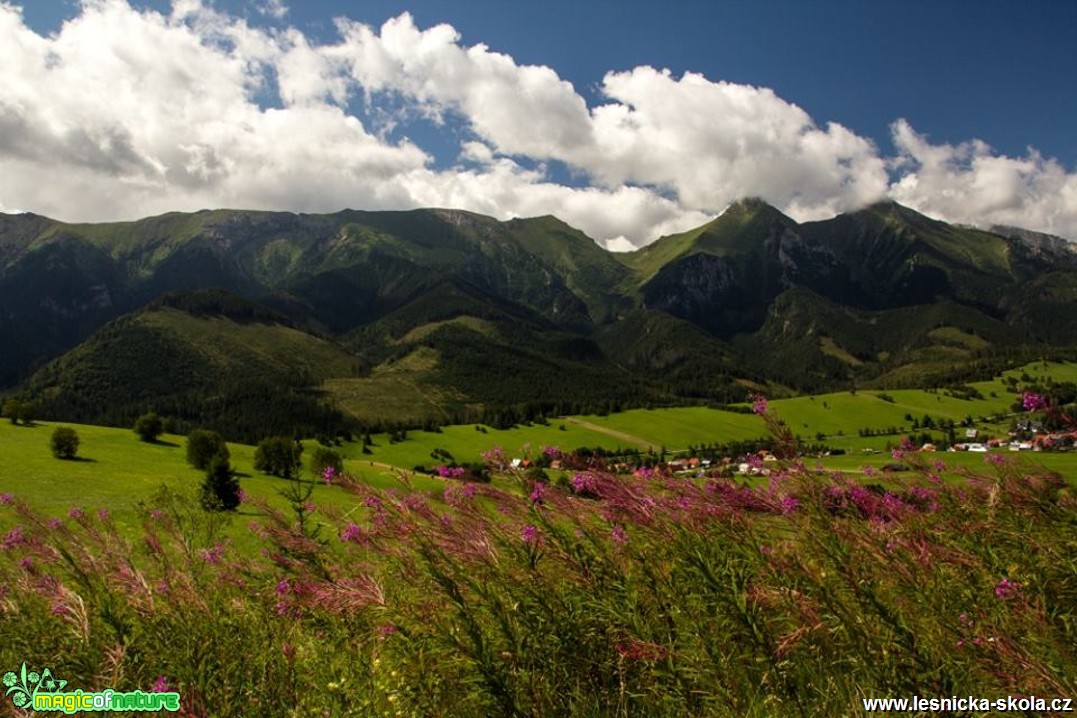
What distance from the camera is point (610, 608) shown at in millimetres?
4109

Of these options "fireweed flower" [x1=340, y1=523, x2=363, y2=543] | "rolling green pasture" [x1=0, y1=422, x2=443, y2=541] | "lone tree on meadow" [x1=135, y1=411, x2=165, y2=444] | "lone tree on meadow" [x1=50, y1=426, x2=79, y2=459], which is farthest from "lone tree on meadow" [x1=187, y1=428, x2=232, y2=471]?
"fireweed flower" [x1=340, y1=523, x2=363, y2=543]

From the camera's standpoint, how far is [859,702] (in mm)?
3242

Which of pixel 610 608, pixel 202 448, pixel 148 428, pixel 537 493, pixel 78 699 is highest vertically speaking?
pixel 537 493

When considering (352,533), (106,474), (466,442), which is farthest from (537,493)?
(466,442)

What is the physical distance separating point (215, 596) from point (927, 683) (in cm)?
646

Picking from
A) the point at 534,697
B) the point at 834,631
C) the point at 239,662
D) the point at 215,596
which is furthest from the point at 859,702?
the point at 215,596

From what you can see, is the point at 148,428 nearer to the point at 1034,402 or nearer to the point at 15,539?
the point at 15,539

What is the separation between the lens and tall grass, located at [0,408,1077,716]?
12.1 feet

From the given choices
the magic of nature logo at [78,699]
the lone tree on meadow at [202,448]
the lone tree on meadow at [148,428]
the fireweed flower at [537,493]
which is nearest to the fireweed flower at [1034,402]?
the fireweed flower at [537,493]

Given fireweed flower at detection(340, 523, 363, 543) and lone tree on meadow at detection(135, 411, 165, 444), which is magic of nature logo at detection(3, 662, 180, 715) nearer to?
fireweed flower at detection(340, 523, 363, 543)

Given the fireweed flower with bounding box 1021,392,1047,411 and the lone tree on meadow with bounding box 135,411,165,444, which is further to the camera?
the lone tree on meadow with bounding box 135,411,165,444

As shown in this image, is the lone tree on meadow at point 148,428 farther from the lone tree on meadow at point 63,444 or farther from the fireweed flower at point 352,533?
the fireweed flower at point 352,533

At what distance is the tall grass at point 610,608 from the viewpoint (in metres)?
3.68

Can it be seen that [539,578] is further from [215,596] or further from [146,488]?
A: [146,488]
